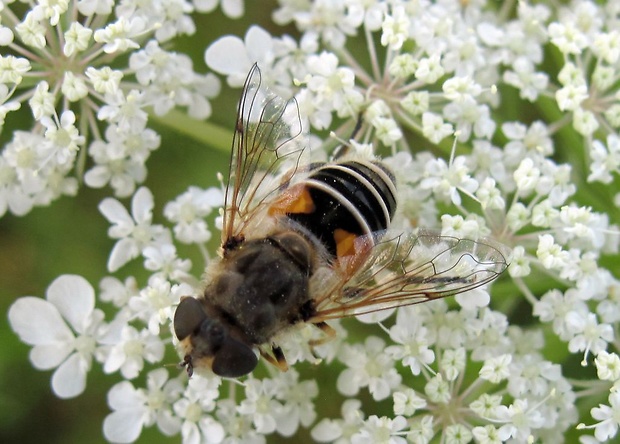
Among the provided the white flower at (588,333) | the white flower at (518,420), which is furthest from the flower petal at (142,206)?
the white flower at (588,333)

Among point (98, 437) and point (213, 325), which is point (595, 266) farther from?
point (98, 437)

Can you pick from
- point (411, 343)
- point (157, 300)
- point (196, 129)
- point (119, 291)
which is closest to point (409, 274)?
point (411, 343)

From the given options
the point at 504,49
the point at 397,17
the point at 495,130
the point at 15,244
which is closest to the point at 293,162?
the point at 397,17

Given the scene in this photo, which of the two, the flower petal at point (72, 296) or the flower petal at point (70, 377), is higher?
the flower petal at point (72, 296)

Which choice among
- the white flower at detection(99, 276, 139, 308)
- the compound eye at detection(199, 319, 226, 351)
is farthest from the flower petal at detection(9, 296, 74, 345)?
the compound eye at detection(199, 319, 226, 351)

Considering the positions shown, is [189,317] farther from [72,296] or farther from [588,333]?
[588,333]

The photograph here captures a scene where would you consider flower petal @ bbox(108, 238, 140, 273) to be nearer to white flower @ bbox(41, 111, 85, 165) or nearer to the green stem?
white flower @ bbox(41, 111, 85, 165)

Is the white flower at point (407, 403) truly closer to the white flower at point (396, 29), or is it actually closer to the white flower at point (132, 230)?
the white flower at point (132, 230)
